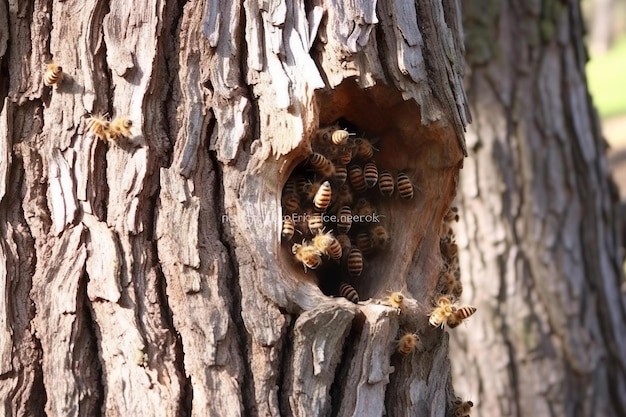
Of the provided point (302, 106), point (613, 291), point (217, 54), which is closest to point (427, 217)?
point (302, 106)

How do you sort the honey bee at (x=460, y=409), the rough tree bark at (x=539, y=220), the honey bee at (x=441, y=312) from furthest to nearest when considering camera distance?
the rough tree bark at (x=539, y=220) < the honey bee at (x=460, y=409) < the honey bee at (x=441, y=312)

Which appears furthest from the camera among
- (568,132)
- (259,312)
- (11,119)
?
(568,132)

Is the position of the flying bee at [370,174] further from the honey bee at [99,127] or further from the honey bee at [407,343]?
the honey bee at [99,127]

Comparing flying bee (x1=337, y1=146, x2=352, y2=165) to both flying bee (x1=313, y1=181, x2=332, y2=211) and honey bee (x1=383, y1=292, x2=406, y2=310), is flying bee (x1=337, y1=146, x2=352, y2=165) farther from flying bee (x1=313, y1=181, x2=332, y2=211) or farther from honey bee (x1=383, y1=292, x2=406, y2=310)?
honey bee (x1=383, y1=292, x2=406, y2=310)

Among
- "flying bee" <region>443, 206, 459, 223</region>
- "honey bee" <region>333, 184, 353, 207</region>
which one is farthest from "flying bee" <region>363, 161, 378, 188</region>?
"flying bee" <region>443, 206, 459, 223</region>

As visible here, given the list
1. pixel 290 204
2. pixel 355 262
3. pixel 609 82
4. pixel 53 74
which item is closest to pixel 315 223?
→ pixel 290 204

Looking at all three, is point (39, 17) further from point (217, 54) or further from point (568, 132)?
point (568, 132)

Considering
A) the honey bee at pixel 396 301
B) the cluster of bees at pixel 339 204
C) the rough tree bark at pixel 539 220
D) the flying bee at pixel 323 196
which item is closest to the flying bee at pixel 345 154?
the cluster of bees at pixel 339 204
